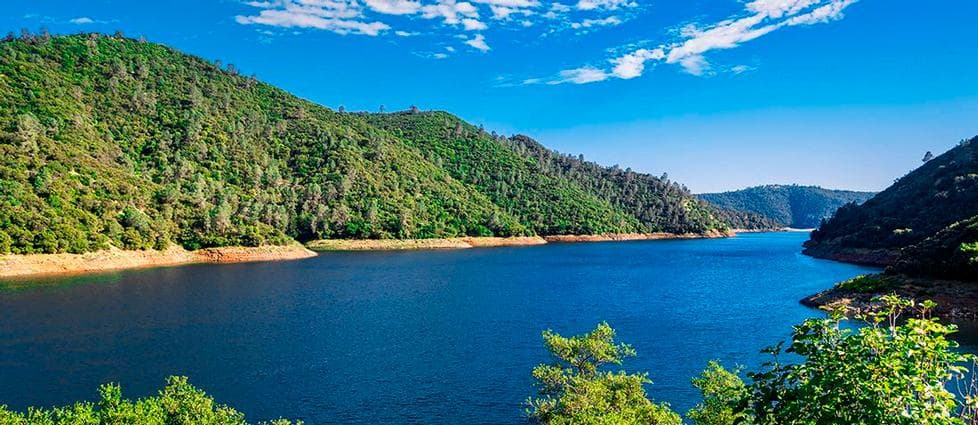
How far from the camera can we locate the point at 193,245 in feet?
438

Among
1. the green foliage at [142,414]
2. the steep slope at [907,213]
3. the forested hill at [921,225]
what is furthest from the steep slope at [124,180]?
the forested hill at [921,225]

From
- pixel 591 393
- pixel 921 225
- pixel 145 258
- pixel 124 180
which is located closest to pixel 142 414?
pixel 591 393

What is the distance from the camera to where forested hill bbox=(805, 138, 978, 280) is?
3044 inches

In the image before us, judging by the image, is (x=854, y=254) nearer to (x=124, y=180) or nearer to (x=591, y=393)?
(x=591, y=393)

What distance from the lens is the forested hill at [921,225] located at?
77.3 m

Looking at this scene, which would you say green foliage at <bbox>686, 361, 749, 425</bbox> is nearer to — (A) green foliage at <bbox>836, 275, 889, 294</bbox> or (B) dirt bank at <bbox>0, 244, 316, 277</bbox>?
(A) green foliage at <bbox>836, 275, 889, 294</bbox>

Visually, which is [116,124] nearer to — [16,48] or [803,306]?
[16,48]

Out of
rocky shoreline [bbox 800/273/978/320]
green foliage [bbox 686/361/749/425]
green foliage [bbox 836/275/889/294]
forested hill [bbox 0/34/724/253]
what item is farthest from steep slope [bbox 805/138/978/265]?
forested hill [bbox 0/34/724/253]

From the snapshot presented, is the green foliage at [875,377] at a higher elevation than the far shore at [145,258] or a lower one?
higher

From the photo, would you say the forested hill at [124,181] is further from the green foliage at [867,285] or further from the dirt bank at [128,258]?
the green foliage at [867,285]

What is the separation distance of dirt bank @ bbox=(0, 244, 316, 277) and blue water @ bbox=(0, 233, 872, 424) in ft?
25.2

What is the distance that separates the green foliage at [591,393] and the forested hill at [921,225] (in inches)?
2557

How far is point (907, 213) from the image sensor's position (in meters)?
139

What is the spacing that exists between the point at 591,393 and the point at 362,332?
36.6 meters
